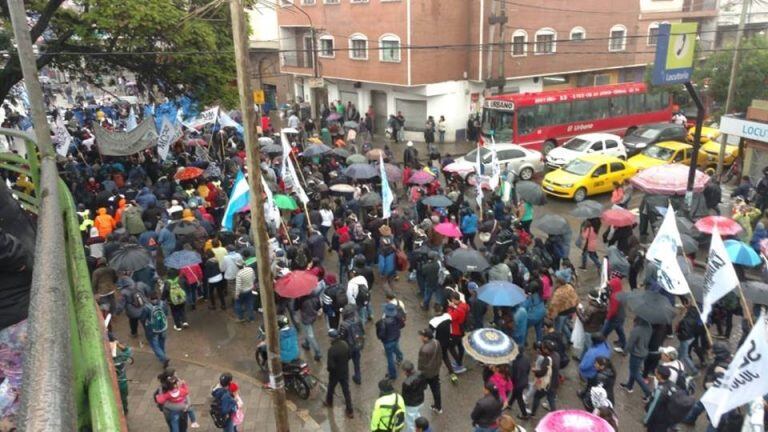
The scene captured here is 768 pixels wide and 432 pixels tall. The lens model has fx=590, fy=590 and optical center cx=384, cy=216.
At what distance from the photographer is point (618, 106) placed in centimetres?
2838

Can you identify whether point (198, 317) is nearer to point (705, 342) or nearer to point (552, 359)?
point (552, 359)

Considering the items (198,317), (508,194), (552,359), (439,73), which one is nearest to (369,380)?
(552,359)

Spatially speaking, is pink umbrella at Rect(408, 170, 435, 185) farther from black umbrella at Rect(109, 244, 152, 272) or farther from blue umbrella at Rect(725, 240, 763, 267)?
black umbrella at Rect(109, 244, 152, 272)

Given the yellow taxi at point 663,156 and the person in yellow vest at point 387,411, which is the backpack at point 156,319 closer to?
the person in yellow vest at point 387,411

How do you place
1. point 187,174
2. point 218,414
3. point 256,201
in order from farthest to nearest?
point 187,174
point 218,414
point 256,201

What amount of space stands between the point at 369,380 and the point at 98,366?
9.25m

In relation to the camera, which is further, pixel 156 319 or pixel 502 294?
pixel 502 294

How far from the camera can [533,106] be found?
25.4m

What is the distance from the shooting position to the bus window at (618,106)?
28172 millimetres

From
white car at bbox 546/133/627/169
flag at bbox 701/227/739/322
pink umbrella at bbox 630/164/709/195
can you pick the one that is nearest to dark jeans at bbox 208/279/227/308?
flag at bbox 701/227/739/322

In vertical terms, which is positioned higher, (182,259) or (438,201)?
(182,259)

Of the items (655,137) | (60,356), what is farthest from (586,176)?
(60,356)

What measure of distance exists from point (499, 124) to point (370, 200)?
12.2 meters

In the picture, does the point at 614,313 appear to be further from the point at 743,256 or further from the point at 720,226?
the point at 720,226
